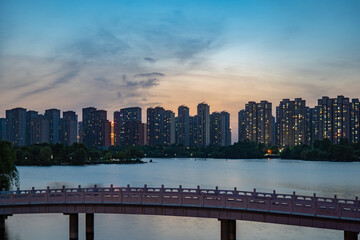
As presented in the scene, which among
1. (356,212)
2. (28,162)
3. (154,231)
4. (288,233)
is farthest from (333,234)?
(28,162)

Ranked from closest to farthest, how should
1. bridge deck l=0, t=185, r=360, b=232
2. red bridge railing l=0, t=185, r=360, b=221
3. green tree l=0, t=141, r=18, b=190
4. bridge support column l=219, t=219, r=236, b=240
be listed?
1. bridge deck l=0, t=185, r=360, b=232
2. red bridge railing l=0, t=185, r=360, b=221
3. bridge support column l=219, t=219, r=236, b=240
4. green tree l=0, t=141, r=18, b=190

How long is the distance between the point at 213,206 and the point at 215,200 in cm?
49

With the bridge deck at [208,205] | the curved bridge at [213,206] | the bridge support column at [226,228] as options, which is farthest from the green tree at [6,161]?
the bridge support column at [226,228]

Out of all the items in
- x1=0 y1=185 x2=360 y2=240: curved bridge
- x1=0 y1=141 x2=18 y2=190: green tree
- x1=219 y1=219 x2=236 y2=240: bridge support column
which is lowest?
x1=219 y1=219 x2=236 y2=240: bridge support column

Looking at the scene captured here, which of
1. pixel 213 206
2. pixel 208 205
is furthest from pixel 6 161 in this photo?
pixel 213 206

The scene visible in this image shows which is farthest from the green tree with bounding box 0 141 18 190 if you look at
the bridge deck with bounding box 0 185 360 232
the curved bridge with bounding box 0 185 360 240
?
the bridge deck with bounding box 0 185 360 232

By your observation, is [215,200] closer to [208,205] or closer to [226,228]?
[208,205]

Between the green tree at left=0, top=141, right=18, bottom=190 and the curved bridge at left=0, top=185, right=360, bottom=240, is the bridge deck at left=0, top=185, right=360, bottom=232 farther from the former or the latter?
the green tree at left=0, top=141, right=18, bottom=190

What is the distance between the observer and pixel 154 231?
52156mm

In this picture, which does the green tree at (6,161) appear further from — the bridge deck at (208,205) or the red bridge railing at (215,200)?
the bridge deck at (208,205)

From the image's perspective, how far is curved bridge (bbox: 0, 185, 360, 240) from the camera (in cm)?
2758

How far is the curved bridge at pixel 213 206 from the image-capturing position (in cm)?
2758

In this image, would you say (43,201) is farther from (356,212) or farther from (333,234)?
(333,234)

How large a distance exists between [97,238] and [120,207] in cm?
1579
